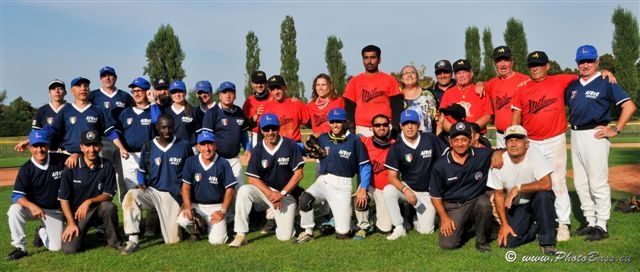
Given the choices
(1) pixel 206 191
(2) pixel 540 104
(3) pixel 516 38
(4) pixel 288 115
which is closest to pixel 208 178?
(1) pixel 206 191

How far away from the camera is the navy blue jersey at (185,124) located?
746 centimetres

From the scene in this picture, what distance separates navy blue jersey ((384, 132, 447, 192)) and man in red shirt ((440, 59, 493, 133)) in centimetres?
53

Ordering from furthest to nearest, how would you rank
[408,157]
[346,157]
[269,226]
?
[269,226], [346,157], [408,157]

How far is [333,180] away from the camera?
6809 mm

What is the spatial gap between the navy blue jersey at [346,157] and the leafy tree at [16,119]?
130 ft

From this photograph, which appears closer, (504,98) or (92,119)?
(504,98)

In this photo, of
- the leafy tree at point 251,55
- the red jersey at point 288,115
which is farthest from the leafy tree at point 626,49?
the red jersey at point 288,115

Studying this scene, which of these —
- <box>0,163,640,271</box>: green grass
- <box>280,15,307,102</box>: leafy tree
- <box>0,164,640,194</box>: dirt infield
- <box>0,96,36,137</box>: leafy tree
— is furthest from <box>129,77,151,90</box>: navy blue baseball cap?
<box>280,15,307,102</box>: leafy tree

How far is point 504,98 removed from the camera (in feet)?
22.9

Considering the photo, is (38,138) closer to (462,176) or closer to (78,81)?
(78,81)

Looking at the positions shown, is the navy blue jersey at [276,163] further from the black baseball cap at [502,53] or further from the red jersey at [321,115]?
the black baseball cap at [502,53]

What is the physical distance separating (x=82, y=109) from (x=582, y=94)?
6719mm

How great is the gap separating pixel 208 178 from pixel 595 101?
4.96m

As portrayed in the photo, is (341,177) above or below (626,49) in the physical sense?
below
